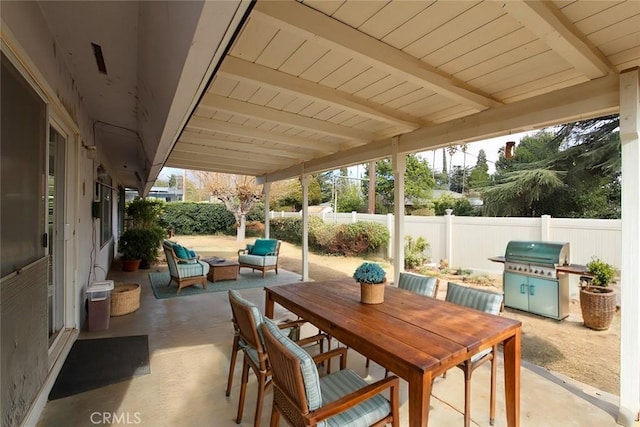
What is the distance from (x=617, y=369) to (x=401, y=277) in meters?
2.46

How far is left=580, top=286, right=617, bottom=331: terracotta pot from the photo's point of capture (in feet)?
13.6

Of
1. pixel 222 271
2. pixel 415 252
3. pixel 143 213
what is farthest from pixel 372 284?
pixel 143 213

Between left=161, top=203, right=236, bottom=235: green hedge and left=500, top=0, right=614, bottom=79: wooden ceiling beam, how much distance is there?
15.9 m

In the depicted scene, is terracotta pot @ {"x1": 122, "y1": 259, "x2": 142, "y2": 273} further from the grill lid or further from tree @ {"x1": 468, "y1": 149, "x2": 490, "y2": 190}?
tree @ {"x1": 468, "y1": 149, "x2": 490, "y2": 190}

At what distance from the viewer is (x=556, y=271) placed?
177 inches

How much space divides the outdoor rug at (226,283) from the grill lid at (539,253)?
437 cm

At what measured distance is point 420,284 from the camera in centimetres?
Answer: 302

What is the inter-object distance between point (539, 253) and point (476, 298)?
3037 millimetres

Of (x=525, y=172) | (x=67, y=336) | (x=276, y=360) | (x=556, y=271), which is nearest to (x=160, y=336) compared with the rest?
(x=67, y=336)

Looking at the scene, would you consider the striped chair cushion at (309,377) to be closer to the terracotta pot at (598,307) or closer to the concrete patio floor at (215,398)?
the concrete patio floor at (215,398)

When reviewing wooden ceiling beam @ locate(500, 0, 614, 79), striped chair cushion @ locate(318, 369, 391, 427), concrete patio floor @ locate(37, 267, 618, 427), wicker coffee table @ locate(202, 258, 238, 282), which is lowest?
concrete patio floor @ locate(37, 267, 618, 427)

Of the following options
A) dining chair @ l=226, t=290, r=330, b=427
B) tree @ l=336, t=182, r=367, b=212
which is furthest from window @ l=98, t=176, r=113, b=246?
tree @ l=336, t=182, r=367, b=212

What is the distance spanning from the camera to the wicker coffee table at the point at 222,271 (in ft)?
21.4

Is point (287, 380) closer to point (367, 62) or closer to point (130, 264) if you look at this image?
point (367, 62)
